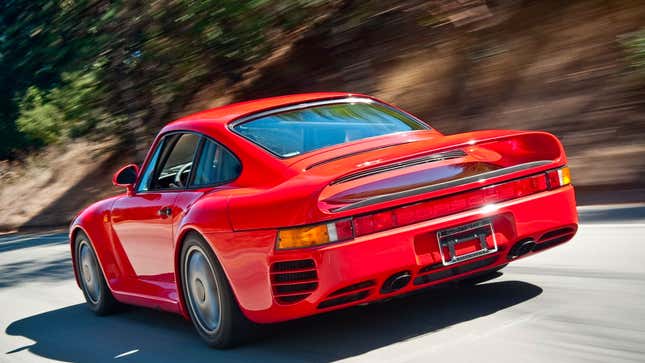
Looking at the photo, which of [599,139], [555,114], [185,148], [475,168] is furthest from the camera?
[555,114]

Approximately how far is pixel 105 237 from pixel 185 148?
114 cm

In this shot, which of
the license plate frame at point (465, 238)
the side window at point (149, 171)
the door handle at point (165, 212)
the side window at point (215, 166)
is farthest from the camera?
the side window at point (149, 171)

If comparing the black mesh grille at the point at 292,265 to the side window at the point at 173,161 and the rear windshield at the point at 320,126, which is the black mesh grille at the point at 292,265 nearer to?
the rear windshield at the point at 320,126

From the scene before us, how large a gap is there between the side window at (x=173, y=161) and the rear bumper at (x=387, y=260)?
161 cm

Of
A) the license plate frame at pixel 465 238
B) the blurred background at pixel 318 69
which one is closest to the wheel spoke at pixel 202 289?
the license plate frame at pixel 465 238

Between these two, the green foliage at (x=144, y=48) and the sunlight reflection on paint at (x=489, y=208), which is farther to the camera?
the green foliage at (x=144, y=48)

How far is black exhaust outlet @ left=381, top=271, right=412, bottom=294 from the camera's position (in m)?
4.57

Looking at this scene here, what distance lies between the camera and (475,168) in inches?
192

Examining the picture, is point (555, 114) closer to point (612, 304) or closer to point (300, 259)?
point (612, 304)

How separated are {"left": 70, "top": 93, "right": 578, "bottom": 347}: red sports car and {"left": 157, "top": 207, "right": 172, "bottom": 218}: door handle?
0.02 meters

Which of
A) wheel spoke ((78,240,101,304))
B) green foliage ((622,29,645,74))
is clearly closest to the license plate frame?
wheel spoke ((78,240,101,304))

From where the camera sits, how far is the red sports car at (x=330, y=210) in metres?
4.49

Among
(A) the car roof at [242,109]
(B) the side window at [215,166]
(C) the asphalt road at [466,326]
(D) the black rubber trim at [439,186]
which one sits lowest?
(C) the asphalt road at [466,326]

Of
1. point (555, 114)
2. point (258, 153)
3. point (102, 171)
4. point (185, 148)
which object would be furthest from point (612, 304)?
point (102, 171)
